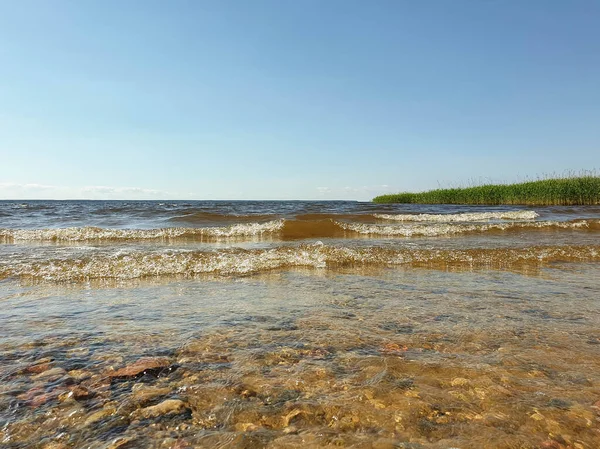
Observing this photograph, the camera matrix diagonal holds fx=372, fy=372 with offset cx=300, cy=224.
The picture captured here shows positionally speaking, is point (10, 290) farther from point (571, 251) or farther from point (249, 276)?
point (571, 251)

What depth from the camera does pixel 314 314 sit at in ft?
11.4

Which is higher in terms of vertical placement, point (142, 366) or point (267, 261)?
point (142, 366)

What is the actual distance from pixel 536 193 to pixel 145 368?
37.0 m

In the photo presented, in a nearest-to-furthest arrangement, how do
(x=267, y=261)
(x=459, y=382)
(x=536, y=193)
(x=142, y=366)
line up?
(x=459, y=382) → (x=142, y=366) → (x=267, y=261) → (x=536, y=193)

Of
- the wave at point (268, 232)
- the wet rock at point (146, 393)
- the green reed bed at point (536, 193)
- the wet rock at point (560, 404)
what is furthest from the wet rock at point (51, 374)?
the green reed bed at point (536, 193)

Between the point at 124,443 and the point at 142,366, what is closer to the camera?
the point at 124,443

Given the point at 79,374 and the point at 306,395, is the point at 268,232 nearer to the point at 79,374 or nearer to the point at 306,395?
the point at 79,374

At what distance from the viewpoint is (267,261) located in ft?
22.2

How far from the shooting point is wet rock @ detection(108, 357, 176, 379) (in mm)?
2123

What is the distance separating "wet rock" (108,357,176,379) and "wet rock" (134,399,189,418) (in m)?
0.38

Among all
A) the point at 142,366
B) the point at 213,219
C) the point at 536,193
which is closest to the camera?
the point at 142,366

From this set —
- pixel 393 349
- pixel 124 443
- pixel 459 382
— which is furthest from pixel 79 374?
pixel 459 382

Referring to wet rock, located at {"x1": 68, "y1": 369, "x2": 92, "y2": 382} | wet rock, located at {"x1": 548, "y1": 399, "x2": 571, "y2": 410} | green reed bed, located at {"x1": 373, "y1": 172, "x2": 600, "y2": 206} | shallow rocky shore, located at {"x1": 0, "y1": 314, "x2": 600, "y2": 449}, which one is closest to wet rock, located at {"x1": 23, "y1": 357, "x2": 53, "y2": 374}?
shallow rocky shore, located at {"x1": 0, "y1": 314, "x2": 600, "y2": 449}

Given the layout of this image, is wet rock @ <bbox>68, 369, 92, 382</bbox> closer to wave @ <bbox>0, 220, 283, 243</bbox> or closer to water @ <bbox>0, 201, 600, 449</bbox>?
water @ <bbox>0, 201, 600, 449</bbox>
